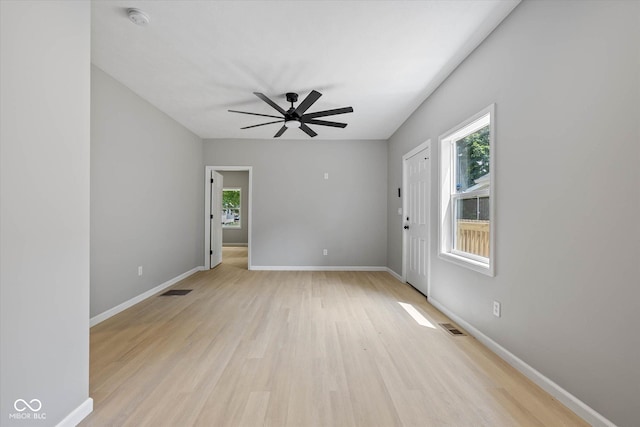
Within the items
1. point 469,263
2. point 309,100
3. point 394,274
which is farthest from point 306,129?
point 394,274

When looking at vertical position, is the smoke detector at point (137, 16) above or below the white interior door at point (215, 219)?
above

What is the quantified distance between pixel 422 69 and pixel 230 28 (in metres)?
1.91

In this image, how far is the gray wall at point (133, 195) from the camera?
2945 millimetres

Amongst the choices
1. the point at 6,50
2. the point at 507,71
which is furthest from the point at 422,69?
the point at 6,50

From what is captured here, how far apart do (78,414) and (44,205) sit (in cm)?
110

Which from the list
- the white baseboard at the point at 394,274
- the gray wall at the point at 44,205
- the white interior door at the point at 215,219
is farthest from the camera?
the white interior door at the point at 215,219

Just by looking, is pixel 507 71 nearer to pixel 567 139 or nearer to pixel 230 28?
pixel 567 139

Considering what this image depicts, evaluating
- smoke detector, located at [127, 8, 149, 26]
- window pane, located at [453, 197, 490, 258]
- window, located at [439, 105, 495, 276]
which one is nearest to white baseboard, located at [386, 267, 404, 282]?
window, located at [439, 105, 495, 276]

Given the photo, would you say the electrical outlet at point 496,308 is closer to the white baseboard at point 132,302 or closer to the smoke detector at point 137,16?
the smoke detector at point 137,16

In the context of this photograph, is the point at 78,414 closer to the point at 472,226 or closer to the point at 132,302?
the point at 132,302

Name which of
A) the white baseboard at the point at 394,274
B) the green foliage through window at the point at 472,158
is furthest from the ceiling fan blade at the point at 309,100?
the white baseboard at the point at 394,274

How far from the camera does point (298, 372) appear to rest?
1.99m

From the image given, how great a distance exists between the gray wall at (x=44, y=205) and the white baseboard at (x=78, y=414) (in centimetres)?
2

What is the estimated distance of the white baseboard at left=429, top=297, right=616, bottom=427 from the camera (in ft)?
4.85
